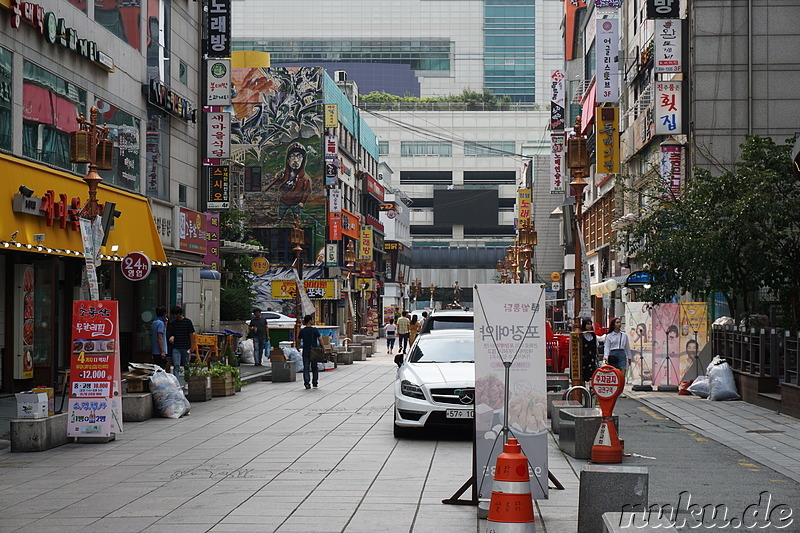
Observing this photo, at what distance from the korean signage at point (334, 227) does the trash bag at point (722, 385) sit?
150 feet

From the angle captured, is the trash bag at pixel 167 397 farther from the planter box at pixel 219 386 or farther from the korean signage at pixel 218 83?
the korean signage at pixel 218 83

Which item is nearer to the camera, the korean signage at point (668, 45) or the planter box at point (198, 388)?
the planter box at point (198, 388)

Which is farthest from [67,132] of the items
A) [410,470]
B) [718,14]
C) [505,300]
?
[718,14]

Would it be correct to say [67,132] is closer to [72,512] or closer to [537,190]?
[72,512]

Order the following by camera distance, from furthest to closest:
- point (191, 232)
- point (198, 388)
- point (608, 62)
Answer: point (608, 62) → point (191, 232) → point (198, 388)

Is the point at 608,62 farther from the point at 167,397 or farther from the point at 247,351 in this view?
the point at 167,397

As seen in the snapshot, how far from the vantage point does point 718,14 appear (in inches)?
1358

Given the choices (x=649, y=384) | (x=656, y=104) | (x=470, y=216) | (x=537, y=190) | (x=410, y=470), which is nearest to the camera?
(x=410, y=470)

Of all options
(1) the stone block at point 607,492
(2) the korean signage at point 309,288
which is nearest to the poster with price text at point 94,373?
(1) the stone block at point 607,492

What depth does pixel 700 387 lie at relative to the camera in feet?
76.5

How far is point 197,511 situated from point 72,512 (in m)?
1.15

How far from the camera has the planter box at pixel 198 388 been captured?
69.5 ft

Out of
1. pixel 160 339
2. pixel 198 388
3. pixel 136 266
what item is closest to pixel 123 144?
pixel 160 339

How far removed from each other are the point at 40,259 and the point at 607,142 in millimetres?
27888
